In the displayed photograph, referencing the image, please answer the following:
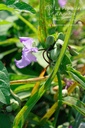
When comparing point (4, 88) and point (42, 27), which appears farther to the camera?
point (42, 27)

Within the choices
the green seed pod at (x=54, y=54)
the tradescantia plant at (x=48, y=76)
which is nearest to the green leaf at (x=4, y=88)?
the tradescantia plant at (x=48, y=76)

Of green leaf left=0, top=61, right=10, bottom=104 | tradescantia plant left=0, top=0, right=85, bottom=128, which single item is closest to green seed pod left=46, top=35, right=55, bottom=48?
tradescantia plant left=0, top=0, right=85, bottom=128

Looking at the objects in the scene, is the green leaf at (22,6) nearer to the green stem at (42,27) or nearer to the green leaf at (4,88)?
the green stem at (42,27)

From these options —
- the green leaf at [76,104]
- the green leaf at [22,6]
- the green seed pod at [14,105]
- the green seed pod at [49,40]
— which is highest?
the green leaf at [22,6]

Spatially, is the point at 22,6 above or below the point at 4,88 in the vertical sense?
above

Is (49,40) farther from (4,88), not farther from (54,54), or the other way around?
(4,88)

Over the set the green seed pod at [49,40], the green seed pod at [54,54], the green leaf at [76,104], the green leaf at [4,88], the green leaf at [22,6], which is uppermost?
the green leaf at [22,6]

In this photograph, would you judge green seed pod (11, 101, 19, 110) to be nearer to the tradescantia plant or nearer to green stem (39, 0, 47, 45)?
the tradescantia plant

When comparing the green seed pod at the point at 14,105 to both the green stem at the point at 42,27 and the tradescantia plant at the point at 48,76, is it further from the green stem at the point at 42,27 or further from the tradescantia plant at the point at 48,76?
the green stem at the point at 42,27

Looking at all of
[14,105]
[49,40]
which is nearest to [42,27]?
[49,40]

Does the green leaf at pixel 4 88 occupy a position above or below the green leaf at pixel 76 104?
above

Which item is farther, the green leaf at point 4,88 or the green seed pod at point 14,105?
the green seed pod at point 14,105
